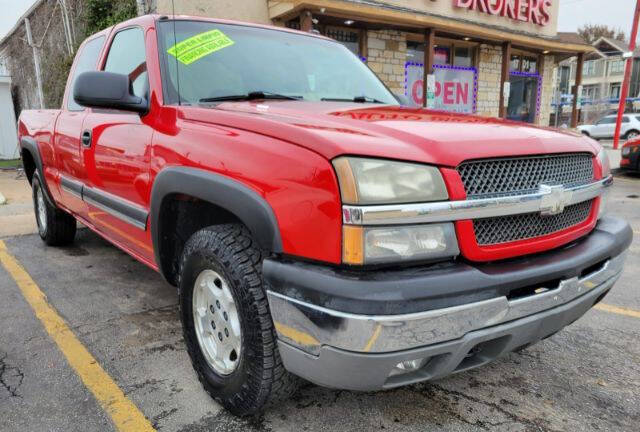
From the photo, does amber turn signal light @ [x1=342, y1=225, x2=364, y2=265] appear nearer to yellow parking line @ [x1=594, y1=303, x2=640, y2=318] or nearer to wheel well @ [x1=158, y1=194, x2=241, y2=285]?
wheel well @ [x1=158, y1=194, x2=241, y2=285]

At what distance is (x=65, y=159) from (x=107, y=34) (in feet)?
3.37

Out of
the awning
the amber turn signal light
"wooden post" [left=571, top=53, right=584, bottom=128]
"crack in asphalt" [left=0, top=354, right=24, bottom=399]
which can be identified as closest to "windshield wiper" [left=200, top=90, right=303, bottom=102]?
the amber turn signal light

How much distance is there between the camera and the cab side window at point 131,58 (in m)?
2.84

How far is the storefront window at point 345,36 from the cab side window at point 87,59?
8.48 meters

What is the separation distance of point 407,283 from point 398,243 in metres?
0.14

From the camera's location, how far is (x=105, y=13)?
11.0m

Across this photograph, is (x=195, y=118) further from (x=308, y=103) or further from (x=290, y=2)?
(x=290, y=2)

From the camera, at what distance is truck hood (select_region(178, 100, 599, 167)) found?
1.65 m

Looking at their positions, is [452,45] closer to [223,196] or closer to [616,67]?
[223,196]

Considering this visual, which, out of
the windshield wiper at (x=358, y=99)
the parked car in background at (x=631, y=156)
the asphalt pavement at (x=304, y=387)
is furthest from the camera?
the parked car in background at (x=631, y=156)

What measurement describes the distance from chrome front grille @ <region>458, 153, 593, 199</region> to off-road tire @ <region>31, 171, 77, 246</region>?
4.25 meters

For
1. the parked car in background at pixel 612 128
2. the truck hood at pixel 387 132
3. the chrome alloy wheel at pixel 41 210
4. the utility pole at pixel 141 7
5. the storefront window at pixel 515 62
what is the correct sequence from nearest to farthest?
the truck hood at pixel 387 132, the chrome alloy wheel at pixel 41 210, the utility pole at pixel 141 7, the storefront window at pixel 515 62, the parked car in background at pixel 612 128

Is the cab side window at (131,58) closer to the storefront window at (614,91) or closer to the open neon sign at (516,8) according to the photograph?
the open neon sign at (516,8)

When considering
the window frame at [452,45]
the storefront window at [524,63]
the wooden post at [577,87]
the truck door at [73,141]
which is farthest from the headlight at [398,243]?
the wooden post at [577,87]
